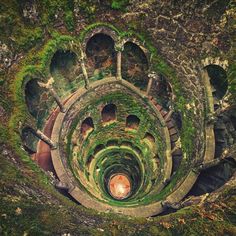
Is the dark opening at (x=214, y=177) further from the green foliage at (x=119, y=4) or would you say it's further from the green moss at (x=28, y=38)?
the green moss at (x=28, y=38)

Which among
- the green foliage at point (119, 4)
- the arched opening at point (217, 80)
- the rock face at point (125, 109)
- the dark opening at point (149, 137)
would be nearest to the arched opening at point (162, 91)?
the rock face at point (125, 109)

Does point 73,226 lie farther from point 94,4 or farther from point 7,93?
point 94,4

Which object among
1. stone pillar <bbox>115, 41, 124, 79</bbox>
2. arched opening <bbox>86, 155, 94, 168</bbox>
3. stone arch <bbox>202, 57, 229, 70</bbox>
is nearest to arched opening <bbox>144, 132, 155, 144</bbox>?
arched opening <bbox>86, 155, 94, 168</bbox>

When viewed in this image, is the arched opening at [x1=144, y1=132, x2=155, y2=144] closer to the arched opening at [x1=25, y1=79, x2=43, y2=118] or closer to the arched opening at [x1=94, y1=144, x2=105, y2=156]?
the arched opening at [x1=94, y1=144, x2=105, y2=156]

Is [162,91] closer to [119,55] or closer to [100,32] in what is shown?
[119,55]

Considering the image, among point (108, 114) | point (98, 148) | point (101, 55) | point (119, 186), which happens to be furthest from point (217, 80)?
point (119, 186)

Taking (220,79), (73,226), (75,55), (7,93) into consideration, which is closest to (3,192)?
(73,226)
